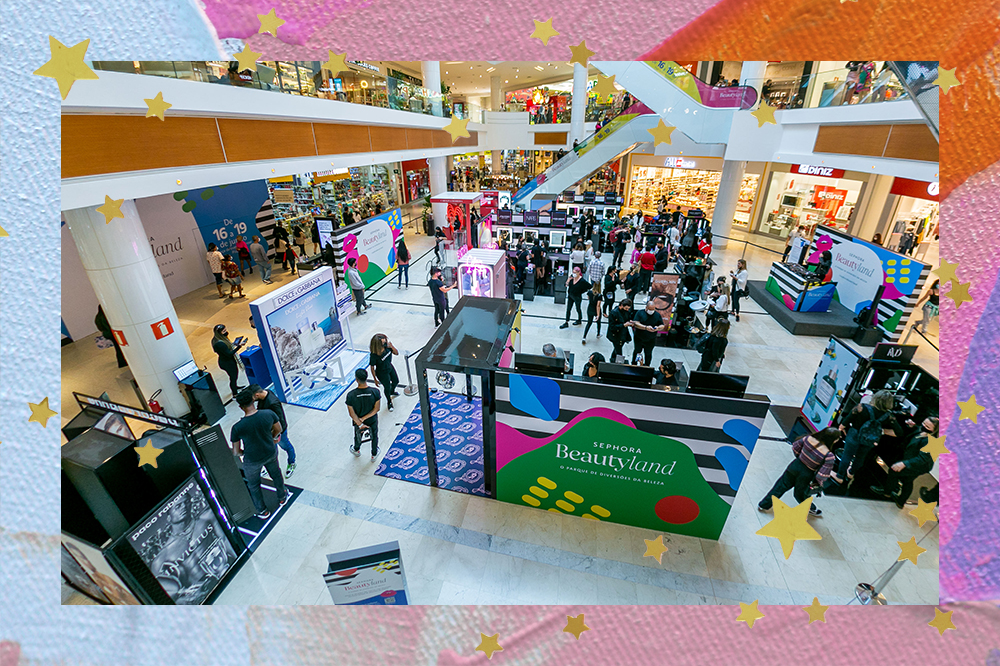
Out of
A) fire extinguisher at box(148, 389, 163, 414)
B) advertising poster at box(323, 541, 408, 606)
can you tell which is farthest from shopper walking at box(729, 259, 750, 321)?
fire extinguisher at box(148, 389, 163, 414)

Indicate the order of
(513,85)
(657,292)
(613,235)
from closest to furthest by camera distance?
(657,292)
(613,235)
(513,85)

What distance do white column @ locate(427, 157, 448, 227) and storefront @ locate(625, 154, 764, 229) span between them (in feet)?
32.8

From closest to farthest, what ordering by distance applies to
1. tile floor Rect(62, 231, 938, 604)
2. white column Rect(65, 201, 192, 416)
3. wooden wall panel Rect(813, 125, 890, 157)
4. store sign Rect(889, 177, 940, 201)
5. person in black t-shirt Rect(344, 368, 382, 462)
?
tile floor Rect(62, 231, 938, 604)
person in black t-shirt Rect(344, 368, 382, 462)
white column Rect(65, 201, 192, 416)
wooden wall panel Rect(813, 125, 890, 157)
store sign Rect(889, 177, 940, 201)

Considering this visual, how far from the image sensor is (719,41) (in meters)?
0.90

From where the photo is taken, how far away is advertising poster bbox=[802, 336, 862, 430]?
496 cm

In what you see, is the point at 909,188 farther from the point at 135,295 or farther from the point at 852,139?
the point at 135,295

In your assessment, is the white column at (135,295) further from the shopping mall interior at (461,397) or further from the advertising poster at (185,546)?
the advertising poster at (185,546)

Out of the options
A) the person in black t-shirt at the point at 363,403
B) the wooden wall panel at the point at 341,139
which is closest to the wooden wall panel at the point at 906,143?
the person in black t-shirt at the point at 363,403

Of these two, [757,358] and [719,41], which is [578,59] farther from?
[757,358]

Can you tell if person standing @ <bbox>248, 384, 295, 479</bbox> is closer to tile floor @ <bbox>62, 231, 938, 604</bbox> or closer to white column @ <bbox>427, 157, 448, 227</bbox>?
tile floor @ <bbox>62, 231, 938, 604</bbox>

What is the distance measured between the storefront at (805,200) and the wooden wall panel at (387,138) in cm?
1215

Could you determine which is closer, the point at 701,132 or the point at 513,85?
the point at 701,132

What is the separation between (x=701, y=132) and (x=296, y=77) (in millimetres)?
11543

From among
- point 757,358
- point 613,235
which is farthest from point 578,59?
point 613,235
